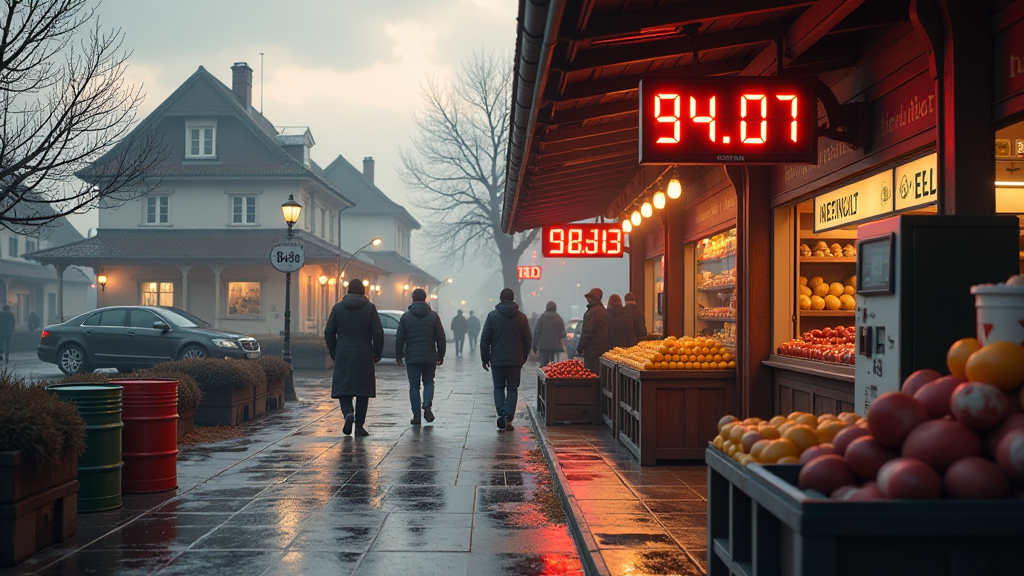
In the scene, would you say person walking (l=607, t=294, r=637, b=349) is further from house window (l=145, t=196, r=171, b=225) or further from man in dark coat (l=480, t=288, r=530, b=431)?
house window (l=145, t=196, r=171, b=225)

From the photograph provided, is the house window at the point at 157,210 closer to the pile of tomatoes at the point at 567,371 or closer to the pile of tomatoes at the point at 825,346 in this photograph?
the pile of tomatoes at the point at 567,371

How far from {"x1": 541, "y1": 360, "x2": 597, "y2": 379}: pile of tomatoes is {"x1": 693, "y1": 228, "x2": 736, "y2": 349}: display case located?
195cm

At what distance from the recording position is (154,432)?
A: 813 cm

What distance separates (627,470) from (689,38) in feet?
13.2

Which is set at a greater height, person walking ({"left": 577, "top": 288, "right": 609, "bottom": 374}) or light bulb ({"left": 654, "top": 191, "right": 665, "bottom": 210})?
light bulb ({"left": 654, "top": 191, "right": 665, "bottom": 210})

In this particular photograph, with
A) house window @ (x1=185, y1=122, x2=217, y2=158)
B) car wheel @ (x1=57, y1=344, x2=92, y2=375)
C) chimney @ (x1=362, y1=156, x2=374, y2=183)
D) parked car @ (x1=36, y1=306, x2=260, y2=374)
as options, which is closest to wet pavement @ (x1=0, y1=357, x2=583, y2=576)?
parked car @ (x1=36, y1=306, x2=260, y2=374)

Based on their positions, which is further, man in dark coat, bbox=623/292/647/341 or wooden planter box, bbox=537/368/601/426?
man in dark coat, bbox=623/292/647/341

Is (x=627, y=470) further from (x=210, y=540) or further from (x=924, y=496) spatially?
(x=924, y=496)

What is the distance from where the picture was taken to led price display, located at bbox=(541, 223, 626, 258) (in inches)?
698

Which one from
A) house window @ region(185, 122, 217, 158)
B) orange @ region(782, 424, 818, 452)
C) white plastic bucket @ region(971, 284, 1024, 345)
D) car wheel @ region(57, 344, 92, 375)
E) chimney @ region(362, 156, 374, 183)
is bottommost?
car wheel @ region(57, 344, 92, 375)

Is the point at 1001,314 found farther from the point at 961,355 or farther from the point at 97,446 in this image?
the point at 97,446

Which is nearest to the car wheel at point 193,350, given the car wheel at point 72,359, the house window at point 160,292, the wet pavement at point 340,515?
the car wheel at point 72,359

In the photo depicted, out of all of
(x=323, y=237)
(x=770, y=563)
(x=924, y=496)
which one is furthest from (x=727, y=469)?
(x=323, y=237)

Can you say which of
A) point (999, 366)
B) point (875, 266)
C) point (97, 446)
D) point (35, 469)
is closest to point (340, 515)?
point (97, 446)
